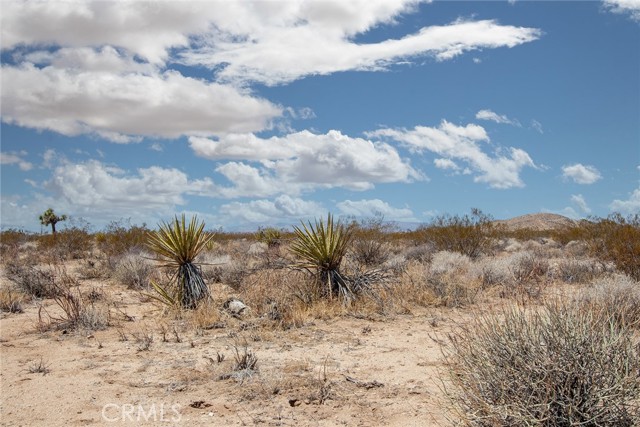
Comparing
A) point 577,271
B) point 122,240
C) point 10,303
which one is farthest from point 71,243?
point 577,271

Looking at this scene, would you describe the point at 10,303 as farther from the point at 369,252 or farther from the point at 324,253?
the point at 369,252

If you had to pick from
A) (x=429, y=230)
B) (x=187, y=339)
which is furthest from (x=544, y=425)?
(x=429, y=230)

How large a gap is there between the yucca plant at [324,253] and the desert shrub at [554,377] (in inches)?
261

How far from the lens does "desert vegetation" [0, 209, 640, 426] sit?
3729mm

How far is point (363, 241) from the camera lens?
18562mm

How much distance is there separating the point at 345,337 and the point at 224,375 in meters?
2.63

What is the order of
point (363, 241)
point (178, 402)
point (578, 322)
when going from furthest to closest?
1. point (363, 241)
2. point (178, 402)
3. point (578, 322)

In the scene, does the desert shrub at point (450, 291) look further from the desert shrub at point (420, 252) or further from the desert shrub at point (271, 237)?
the desert shrub at point (271, 237)

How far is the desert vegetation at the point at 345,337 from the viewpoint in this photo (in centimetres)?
373

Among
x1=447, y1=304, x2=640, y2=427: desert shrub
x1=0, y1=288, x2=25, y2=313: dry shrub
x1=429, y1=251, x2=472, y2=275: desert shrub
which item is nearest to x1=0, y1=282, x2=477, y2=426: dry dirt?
x1=447, y1=304, x2=640, y2=427: desert shrub

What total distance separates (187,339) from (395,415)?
170 inches

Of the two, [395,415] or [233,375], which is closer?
[395,415]

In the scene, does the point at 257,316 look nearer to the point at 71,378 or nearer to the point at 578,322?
the point at 71,378

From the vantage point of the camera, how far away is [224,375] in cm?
632
